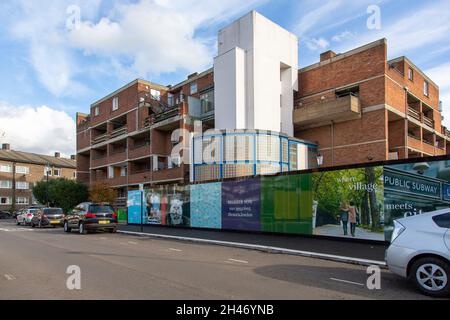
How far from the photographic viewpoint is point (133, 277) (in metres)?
7.70

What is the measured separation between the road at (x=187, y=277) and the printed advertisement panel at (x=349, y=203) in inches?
124

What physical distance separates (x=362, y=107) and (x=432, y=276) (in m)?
22.9

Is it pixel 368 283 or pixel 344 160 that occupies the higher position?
pixel 344 160

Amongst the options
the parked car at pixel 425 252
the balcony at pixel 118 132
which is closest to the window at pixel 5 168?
the balcony at pixel 118 132

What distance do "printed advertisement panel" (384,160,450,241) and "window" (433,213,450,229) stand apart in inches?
183

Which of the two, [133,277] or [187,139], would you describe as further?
[187,139]

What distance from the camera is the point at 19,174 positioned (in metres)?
65.0

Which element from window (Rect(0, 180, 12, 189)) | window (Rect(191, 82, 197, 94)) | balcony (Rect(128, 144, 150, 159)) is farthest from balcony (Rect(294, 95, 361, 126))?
window (Rect(0, 180, 12, 189))

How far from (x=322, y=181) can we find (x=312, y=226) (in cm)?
179

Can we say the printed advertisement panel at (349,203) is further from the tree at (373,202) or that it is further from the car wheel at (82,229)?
the car wheel at (82,229)

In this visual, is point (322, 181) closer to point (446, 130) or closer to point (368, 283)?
point (368, 283)

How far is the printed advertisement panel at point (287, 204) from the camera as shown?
14531 mm

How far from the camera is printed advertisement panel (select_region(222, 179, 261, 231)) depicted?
16.9m
